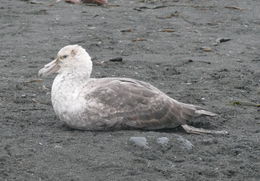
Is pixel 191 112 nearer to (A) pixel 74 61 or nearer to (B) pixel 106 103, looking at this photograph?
(B) pixel 106 103

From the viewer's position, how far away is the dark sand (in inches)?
198

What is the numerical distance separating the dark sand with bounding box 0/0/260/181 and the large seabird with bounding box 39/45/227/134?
6.1 inches

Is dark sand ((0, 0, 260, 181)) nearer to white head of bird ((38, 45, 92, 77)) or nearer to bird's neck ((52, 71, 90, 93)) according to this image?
bird's neck ((52, 71, 90, 93))

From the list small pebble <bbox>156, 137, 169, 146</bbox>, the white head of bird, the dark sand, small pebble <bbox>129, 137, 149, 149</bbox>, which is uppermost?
A: the white head of bird

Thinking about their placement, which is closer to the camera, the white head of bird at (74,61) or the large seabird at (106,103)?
the large seabird at (106,103)

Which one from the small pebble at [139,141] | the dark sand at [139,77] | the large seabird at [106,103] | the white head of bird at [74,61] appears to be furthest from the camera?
the white head of bird at [74,61]

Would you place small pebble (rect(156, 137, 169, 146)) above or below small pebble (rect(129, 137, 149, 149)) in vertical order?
below

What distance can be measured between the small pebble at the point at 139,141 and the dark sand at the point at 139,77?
5 cm

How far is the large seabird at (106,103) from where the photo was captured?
19.6 feet

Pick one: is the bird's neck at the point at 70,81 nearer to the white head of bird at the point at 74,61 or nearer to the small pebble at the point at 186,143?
the white head of bird at the point at 74,61

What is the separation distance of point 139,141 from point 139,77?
9.41 feet

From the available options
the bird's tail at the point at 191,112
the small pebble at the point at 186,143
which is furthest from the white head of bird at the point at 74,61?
the small pebble at the point at 186,143

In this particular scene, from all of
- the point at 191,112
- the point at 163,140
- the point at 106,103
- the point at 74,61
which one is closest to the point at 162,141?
the point at 163,140

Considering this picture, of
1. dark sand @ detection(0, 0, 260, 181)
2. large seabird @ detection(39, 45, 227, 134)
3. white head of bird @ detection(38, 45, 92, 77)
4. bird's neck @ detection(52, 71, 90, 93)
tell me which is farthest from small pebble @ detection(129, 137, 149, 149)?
white head of bird @ detection(38, 45, 92, 77)
